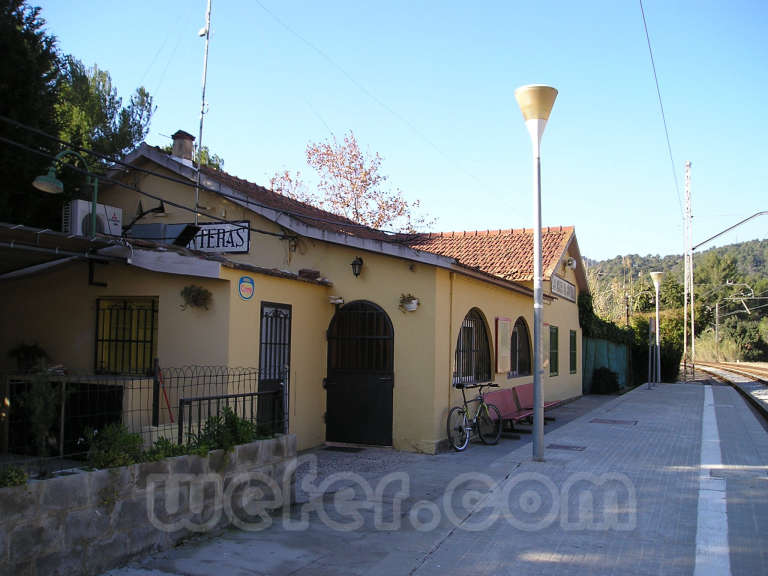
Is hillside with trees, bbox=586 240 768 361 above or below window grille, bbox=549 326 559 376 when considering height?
above

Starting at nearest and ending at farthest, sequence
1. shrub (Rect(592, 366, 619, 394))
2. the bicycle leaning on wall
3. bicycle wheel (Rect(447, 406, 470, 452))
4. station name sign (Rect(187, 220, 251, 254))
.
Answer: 1. bicycle wheel (Rect(447, 406, 470, 452))
2. the bicycle leaning on wall
3. station name sign (Rect(187, 220, 251, 254))
4. shrub (Rect(592, 366, 619, 394))

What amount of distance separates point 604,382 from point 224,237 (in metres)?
16.2

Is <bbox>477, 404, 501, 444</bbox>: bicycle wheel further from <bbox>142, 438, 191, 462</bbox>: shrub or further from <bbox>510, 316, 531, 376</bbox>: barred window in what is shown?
<bbox>142, 438, 191, 462</bbox>: shrub

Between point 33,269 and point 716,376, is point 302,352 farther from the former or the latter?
point 716,376

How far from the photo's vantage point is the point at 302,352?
33.7 feet

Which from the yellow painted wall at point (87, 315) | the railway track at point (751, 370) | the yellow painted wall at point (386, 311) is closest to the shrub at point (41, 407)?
the yellow painted wall at point (87, 315)

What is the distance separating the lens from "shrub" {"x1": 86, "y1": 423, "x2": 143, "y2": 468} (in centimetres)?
489

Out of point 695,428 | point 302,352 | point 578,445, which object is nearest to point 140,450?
point 302,352

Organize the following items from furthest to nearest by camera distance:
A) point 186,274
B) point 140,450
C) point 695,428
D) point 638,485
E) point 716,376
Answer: point 716,376 < point 695,428 < point 186,274 < point 638,485 < point 140,450

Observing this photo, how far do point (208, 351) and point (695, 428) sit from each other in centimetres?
988

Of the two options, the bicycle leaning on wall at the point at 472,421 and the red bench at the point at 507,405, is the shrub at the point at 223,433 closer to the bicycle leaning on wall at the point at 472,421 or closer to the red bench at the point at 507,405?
the bicycle leaning on wall at the point at 472,421

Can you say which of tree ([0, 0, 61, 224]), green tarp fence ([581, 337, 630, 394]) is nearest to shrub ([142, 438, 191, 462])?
tree ([0, 0, 61, 224])

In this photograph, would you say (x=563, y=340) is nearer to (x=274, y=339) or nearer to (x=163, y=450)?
(x=274, y=339)

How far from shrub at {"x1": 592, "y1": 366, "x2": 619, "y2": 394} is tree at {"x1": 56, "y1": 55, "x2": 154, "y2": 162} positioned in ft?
56.8
